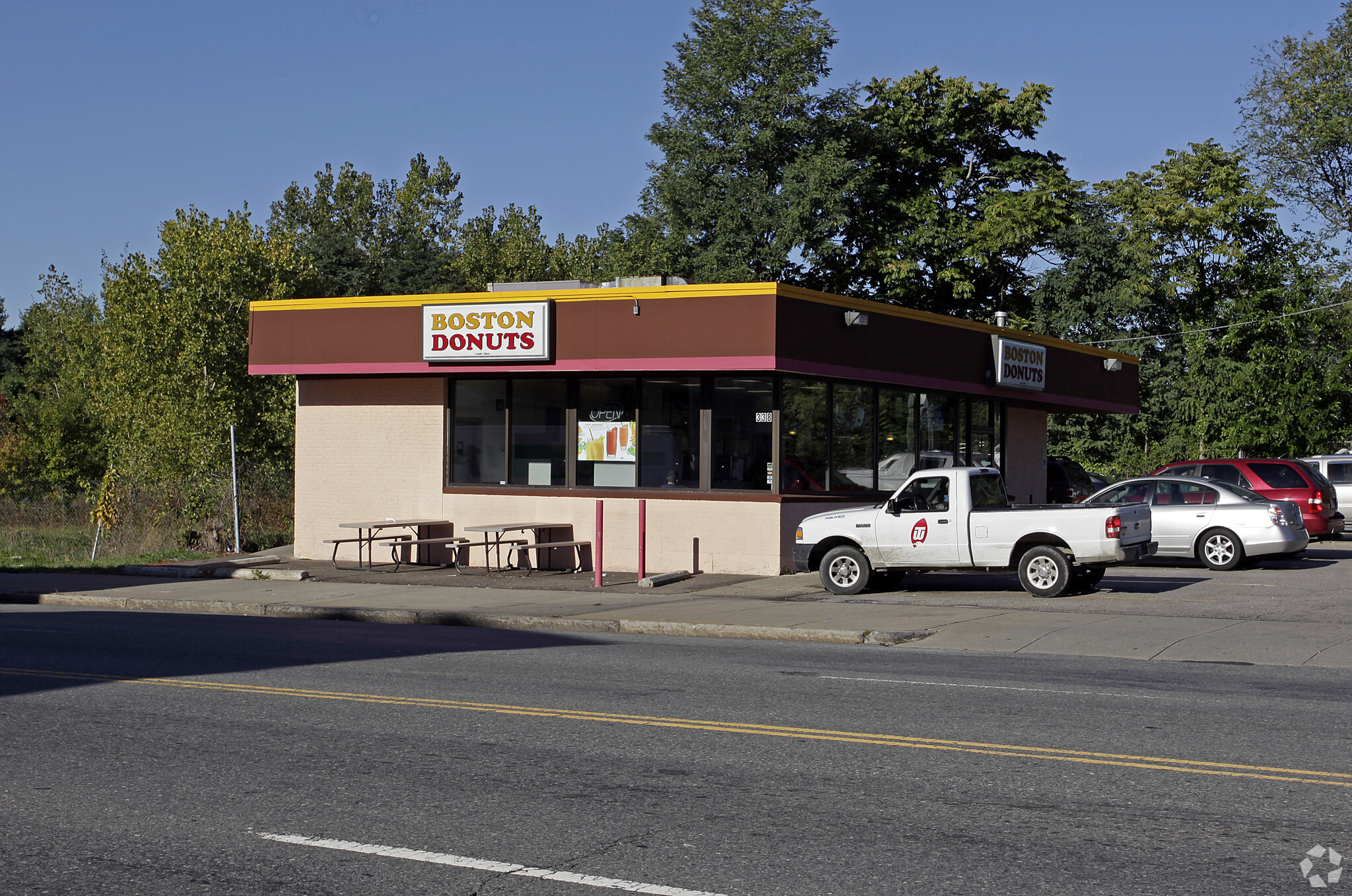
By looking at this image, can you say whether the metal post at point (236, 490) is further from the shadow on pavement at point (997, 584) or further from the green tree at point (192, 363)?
Result: the shadow on pavement at point (997, 584)

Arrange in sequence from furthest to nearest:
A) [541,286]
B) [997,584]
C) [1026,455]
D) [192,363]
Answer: [192,363]
[1026,455]
[541,286]
[997,584]

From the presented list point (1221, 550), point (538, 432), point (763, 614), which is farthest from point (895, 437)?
point (763, 614)

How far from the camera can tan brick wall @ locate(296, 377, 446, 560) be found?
76.3 ft

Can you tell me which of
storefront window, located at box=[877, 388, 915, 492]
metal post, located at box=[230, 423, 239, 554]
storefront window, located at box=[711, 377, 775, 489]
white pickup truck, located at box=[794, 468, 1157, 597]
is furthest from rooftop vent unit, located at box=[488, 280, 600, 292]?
white pickup truck, located at box=[794, 468, 1157, 597]

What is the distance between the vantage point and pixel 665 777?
23.7 feet

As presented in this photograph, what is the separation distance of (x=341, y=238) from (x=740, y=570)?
55895 mm

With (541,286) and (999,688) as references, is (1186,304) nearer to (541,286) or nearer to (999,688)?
(541,286)

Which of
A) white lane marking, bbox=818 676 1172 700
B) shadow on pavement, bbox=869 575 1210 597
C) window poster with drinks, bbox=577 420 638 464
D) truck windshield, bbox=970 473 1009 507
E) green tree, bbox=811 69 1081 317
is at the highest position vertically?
green tree, bbox=811 69 1081 317

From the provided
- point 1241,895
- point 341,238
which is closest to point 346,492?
point 1241,895

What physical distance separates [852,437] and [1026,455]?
352 inches

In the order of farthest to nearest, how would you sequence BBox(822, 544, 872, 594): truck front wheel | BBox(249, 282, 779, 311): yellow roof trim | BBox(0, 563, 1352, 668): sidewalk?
BBox(249, 282, 779, 311): yellow roof trim, BBox(822, 544, 872, 594): truck front wheel, BBox(0, 563, 1352, 668): sidewalk

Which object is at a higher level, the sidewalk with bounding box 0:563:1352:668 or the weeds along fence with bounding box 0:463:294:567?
the weeds along fence with bounding box 0:463:294:567

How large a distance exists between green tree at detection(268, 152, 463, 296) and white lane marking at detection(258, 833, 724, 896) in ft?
218

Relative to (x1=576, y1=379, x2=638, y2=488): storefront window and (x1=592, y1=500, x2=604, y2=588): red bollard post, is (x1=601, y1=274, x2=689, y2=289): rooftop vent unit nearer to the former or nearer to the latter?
(x1=576, y1=379, x2=638, y2=488): storefront window
